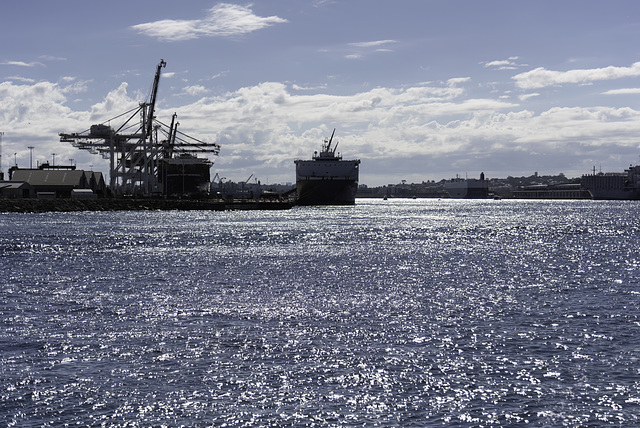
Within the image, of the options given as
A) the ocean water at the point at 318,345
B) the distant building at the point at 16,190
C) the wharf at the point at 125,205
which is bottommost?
the ocean water at the point at 318,345

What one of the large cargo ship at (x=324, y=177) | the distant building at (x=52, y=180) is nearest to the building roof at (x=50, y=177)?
the distant building at (x=52, y=180)

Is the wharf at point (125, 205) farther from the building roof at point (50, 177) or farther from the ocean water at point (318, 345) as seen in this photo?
the ocean water at point (318, 345)

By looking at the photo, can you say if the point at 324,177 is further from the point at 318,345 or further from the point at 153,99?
the point at 318,345

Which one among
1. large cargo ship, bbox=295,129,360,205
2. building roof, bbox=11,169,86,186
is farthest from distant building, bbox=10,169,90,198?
large cargo ship, bbox=295,129,360,205

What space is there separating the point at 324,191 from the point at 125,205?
2218 inches

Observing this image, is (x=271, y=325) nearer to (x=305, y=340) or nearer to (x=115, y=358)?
(x=305, y=340)

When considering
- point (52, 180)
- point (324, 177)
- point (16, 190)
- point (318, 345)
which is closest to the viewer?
point (318, 345)

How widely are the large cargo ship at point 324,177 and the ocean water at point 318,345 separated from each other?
13437 cm

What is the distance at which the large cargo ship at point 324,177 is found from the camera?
180 metres

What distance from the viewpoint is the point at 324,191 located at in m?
184

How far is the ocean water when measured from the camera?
48.7 ft

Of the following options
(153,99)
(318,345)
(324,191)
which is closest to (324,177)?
(324,191)

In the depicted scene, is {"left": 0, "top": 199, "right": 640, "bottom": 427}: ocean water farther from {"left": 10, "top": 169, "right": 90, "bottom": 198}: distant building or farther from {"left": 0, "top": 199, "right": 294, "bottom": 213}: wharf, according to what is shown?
{"left": 10, "top": 169, "right": 90, "bottom": 198}: distant building

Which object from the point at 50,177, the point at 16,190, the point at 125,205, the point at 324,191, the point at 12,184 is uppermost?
the point at 50,177
